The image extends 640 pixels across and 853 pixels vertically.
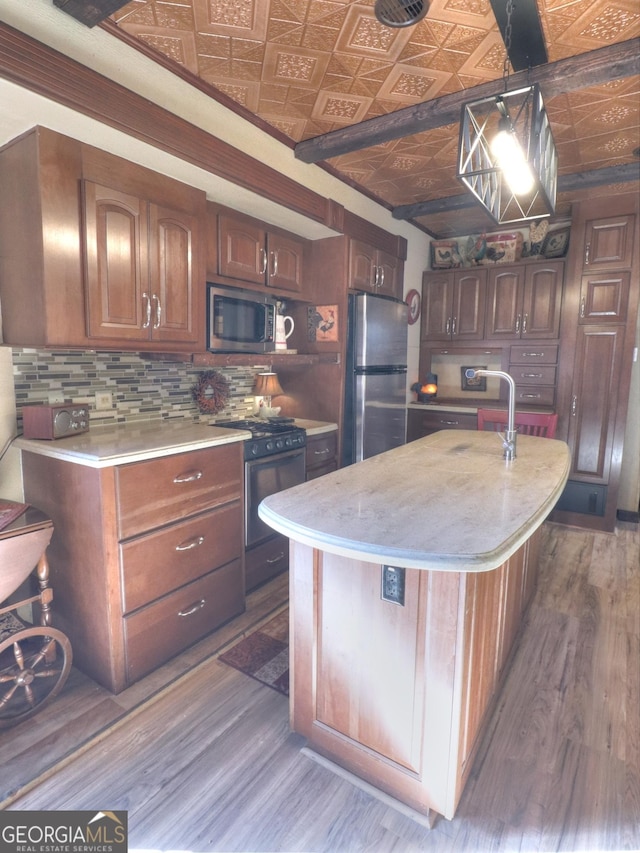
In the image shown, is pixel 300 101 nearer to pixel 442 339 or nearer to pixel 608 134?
pixel 608 134

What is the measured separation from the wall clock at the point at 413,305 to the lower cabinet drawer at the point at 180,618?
9.96 feet

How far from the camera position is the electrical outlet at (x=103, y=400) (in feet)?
7.67

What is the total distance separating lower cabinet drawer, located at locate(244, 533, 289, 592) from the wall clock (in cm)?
267

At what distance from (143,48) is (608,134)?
256 centimetres

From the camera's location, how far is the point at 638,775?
1.49 metres

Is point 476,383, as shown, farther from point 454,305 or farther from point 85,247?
point 85,247

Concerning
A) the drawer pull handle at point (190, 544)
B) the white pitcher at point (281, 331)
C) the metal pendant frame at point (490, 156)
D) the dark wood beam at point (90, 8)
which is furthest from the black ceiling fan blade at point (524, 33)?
the drawer pull handle at point (190, 544)

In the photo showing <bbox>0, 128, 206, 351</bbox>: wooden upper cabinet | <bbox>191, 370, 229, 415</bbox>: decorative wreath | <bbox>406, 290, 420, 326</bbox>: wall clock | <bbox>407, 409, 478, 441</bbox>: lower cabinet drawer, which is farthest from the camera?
<bbox>406, 290, 420, 326</bbox>: wall clock

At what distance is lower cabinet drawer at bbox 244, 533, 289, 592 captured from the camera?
258 cm

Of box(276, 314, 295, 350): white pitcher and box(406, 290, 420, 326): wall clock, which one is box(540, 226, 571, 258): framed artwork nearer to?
box(406, 290, 420, 326): wall clock

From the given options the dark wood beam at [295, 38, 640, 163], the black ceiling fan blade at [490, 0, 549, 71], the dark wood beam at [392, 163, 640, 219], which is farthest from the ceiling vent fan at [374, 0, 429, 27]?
the dark wood beam at [392, 163, 640, 219]

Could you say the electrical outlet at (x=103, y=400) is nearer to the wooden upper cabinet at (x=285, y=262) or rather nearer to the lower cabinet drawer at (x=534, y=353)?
the wooden upper cabinet at (x=285, y=262)

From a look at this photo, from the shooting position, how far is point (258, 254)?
9.31 ft

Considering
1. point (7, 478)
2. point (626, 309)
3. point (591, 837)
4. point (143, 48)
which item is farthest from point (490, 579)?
point (626, 309)
